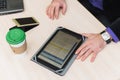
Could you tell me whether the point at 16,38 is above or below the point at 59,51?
above

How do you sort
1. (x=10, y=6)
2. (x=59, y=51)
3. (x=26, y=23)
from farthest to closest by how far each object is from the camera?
(x=10, y=6)
(x=26, y=23)
(x=59, y=51)

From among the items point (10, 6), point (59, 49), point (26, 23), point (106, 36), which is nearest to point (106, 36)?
point (106, 36)

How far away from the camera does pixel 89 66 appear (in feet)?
3.54

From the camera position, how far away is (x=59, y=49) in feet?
3.66

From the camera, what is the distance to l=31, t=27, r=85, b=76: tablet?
1.06 meters

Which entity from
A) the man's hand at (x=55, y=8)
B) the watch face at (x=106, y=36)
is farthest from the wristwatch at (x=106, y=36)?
the man's hand at (x=55, y=8)

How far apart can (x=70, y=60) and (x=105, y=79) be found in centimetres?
18

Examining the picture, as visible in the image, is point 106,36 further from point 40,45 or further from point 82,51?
point 40,45

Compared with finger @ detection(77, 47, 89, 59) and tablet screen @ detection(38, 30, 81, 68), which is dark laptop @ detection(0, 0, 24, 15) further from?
finger @ detection(77, 47, 89, 59)

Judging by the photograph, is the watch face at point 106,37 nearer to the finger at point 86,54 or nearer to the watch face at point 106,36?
the watch face at point 106,36

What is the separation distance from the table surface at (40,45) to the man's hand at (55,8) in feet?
0.08

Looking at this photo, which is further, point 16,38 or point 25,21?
point 25,21

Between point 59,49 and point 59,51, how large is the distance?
12 mm

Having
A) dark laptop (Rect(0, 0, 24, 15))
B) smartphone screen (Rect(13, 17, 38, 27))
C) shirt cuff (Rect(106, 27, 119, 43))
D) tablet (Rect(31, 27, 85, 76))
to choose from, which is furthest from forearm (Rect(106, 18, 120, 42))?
dark laptop (Rect(0, 0, 24, 15))
